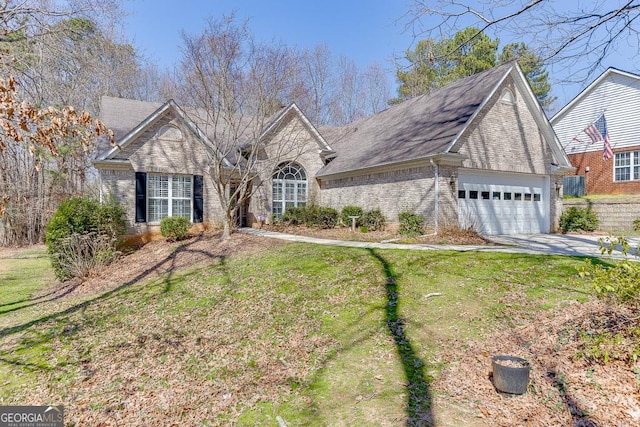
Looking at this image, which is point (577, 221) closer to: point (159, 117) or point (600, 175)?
point (600, 175)

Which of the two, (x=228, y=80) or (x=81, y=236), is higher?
(x=228, y=80)

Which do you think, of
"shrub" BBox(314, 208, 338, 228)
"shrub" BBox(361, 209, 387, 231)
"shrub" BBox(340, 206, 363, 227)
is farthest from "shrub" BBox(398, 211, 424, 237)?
"shrub" BBox(314, 208, 338, 228)

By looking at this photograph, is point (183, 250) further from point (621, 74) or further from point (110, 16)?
point (621, 74)

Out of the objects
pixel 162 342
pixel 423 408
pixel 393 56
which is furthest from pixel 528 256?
pixel 162 342

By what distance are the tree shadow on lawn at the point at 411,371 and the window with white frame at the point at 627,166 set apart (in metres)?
19.9

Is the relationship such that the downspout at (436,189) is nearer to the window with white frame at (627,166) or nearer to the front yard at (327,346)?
the front yard at (327,346)

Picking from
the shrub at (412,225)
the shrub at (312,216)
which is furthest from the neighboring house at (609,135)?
the shrub at (312,216)

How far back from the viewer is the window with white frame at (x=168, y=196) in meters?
14.1

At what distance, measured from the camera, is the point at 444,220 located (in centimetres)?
1209

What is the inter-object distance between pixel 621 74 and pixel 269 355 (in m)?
24.5

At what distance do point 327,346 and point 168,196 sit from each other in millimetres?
11724

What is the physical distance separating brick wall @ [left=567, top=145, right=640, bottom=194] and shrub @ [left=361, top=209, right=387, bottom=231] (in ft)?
48.5

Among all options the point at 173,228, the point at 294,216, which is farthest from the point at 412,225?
the point at 173,228

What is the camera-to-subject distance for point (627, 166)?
62.6 ft
